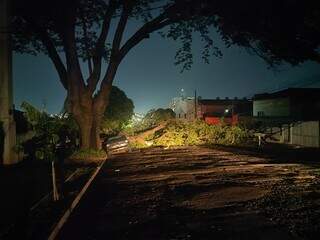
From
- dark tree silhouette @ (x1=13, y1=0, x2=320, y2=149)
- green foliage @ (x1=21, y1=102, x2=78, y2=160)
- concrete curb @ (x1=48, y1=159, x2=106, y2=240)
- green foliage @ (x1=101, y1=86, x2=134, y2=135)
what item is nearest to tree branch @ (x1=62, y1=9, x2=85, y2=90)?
dark tree silhouette @ (x1=13, y1=0, x2=320, y2=149)

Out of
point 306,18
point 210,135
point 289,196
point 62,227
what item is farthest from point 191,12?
point 62,227

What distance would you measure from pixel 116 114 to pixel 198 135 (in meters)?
16.9

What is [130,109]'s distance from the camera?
2048 inches

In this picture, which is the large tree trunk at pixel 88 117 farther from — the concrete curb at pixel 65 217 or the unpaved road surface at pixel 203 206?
the concrete curb at pixel 65 217

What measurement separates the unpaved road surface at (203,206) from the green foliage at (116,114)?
112 feet

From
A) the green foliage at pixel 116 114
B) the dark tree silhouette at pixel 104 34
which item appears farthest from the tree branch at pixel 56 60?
the green foliage at pixel 116 114

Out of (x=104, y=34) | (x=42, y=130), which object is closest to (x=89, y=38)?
(x=104, y=34)

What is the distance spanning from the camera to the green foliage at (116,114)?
50.7 m

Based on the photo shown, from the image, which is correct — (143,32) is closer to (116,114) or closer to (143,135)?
(143,135)

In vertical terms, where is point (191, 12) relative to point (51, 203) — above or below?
above

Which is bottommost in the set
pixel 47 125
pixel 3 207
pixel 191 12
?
pixel 3 207

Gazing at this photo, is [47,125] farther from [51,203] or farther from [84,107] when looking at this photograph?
[84,107]

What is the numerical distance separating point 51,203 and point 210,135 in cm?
2544

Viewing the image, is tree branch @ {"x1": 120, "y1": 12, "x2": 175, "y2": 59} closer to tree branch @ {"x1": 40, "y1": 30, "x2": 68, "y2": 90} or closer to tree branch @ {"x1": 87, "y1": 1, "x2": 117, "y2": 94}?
tree branch @ {"x1": 87, "y1": 1, "x2": 117, "y2": 94}
